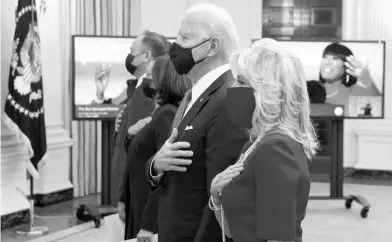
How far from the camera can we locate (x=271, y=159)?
166cm

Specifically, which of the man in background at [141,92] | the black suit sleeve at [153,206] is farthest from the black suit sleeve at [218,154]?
the man in background at [141,92]

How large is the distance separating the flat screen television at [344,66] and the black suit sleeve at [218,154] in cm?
498

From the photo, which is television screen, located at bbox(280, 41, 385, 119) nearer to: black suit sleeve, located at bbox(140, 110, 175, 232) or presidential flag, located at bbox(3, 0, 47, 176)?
presidential flag, located at bbox(3, 0, 47, 176)

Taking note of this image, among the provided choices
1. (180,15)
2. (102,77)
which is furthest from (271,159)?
(180,15)

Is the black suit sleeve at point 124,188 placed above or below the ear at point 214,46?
below

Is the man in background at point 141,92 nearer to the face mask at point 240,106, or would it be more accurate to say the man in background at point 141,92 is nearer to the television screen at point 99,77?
the face mask at point 240,106

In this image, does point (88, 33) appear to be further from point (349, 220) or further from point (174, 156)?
point (174, 156)

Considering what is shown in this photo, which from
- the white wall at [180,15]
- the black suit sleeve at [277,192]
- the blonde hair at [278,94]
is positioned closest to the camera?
the black suit sleeve at [277,192]

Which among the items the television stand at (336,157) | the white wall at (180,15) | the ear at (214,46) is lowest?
the television stand at (336,157)

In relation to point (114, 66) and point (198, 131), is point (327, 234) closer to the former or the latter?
point (114, 66)

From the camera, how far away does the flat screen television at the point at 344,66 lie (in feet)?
22.7

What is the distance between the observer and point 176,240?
7.06ft

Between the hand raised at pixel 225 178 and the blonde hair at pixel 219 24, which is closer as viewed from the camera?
the hand raised at pixel 225 178

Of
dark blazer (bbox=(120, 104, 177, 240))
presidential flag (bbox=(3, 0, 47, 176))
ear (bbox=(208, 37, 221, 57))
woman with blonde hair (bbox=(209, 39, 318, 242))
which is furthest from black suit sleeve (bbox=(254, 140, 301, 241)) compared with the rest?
presidential flag (bbox=(3, 0, 47, 176))
